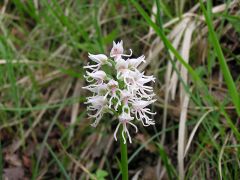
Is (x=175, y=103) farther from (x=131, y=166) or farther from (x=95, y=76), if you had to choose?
(x=95, y=76)

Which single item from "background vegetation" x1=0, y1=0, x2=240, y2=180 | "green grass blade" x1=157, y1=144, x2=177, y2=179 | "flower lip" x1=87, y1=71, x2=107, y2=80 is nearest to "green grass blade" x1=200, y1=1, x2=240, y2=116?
"background vegetation" x1=0, y1=0, x2=240, y2=180

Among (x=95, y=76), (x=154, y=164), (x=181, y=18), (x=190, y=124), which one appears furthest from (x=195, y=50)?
(x=95, y=76)

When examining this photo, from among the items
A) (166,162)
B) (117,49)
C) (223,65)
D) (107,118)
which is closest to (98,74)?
(117,49)

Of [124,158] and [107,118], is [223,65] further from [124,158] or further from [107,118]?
[107,118]

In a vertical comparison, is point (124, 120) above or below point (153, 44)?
below

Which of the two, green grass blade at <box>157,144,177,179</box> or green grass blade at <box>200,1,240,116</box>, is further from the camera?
green grass blade at <box>157,144,177,179</box>

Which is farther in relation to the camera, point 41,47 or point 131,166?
point 41,47

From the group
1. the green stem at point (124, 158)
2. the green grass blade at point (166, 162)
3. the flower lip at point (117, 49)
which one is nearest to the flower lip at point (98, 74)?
the flower lip at point (117, 49)

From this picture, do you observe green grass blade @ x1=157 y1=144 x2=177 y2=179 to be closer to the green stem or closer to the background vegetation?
the background vegetation

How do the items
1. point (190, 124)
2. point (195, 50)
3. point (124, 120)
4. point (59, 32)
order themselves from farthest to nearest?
point (59, 32)
point (195, 50)
point (190, 124)
point (124, 120)

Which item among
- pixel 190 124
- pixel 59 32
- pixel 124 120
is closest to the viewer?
pixel 124 120
